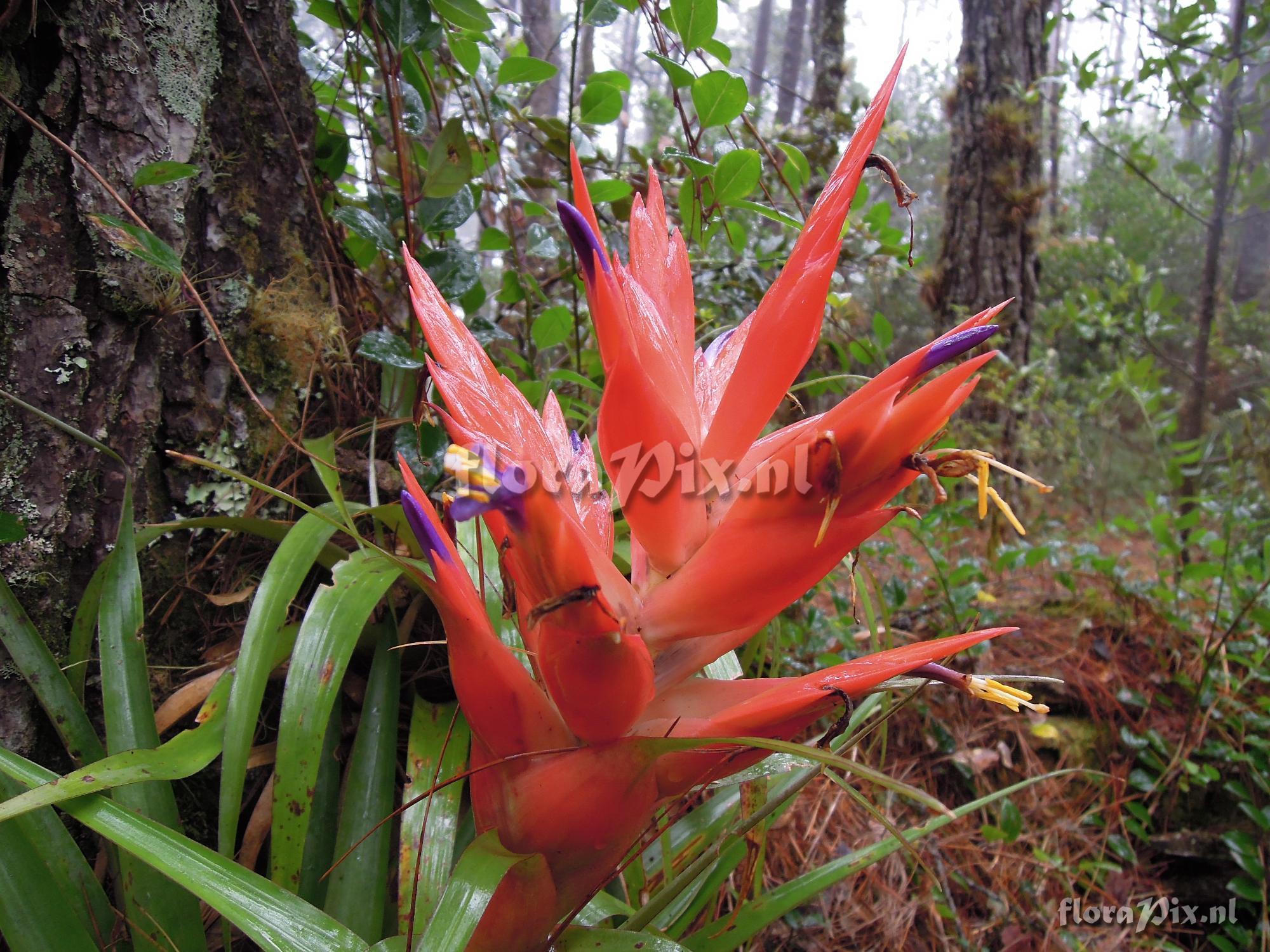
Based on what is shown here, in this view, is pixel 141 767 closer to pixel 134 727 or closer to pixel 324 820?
pixel 134 727

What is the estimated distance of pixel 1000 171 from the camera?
3.21 meters

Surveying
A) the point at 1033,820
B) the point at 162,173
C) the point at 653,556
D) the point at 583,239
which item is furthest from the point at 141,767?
the point at 1033,820

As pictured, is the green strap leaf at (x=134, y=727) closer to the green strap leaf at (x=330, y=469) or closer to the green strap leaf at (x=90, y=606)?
the green strap leaf at (x=90, y=606)

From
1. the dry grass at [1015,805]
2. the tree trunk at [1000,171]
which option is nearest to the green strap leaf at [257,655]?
the dry grass at [1015,805]

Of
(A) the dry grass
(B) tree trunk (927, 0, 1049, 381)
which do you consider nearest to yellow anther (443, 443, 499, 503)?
(A) the dry grass

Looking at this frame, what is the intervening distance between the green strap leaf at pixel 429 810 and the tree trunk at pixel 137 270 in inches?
14.0

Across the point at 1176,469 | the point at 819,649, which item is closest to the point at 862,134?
the point at 819,649

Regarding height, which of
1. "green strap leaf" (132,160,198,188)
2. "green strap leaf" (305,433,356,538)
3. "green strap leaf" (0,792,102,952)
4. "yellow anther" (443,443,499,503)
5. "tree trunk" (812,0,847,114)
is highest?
"tree trunk" (812,0,847,114)

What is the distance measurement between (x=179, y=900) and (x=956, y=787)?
1.46 metres

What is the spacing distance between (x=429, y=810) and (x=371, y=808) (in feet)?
0.31

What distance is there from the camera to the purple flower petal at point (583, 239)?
0.50 metres

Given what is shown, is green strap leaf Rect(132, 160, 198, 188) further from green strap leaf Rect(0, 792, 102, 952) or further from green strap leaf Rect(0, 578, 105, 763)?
green strap leaf Rect(0, 792, 102, 952)

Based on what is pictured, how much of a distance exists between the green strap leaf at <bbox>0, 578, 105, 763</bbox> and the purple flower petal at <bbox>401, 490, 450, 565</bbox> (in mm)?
447

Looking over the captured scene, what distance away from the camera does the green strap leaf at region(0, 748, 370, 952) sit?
0.47 m
